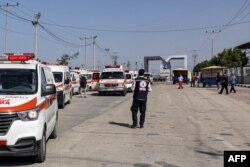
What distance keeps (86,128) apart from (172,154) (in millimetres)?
4923

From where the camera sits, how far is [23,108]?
786 centimetres

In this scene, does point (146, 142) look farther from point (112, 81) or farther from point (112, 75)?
point (112, 75)

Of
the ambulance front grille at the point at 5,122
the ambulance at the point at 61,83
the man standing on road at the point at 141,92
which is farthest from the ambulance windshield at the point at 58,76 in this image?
the ambulance front grille at the point at 5,122

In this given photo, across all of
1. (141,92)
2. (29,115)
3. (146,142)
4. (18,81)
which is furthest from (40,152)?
(141,92)

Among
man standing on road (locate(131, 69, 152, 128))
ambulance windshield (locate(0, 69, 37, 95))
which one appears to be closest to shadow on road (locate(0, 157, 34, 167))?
ambulance windshield (locate(0, 69, 37, 95))

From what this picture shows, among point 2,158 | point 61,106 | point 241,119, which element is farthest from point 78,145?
point 61,106

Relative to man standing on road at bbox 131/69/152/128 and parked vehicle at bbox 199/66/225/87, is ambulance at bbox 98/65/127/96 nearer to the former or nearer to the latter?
man standing on road at bbox 131/69/152/128

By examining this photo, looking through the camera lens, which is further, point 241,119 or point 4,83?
point 241,119

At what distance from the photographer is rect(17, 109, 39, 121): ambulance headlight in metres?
7.81

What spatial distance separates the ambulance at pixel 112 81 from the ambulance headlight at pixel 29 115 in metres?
27.3

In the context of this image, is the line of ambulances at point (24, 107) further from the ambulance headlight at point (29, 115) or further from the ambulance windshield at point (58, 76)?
the ambulance windshield at point (58, 76)

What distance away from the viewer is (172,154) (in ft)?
31.3

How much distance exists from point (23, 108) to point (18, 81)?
138 centimetres

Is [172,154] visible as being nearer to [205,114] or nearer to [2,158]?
[2,158]
